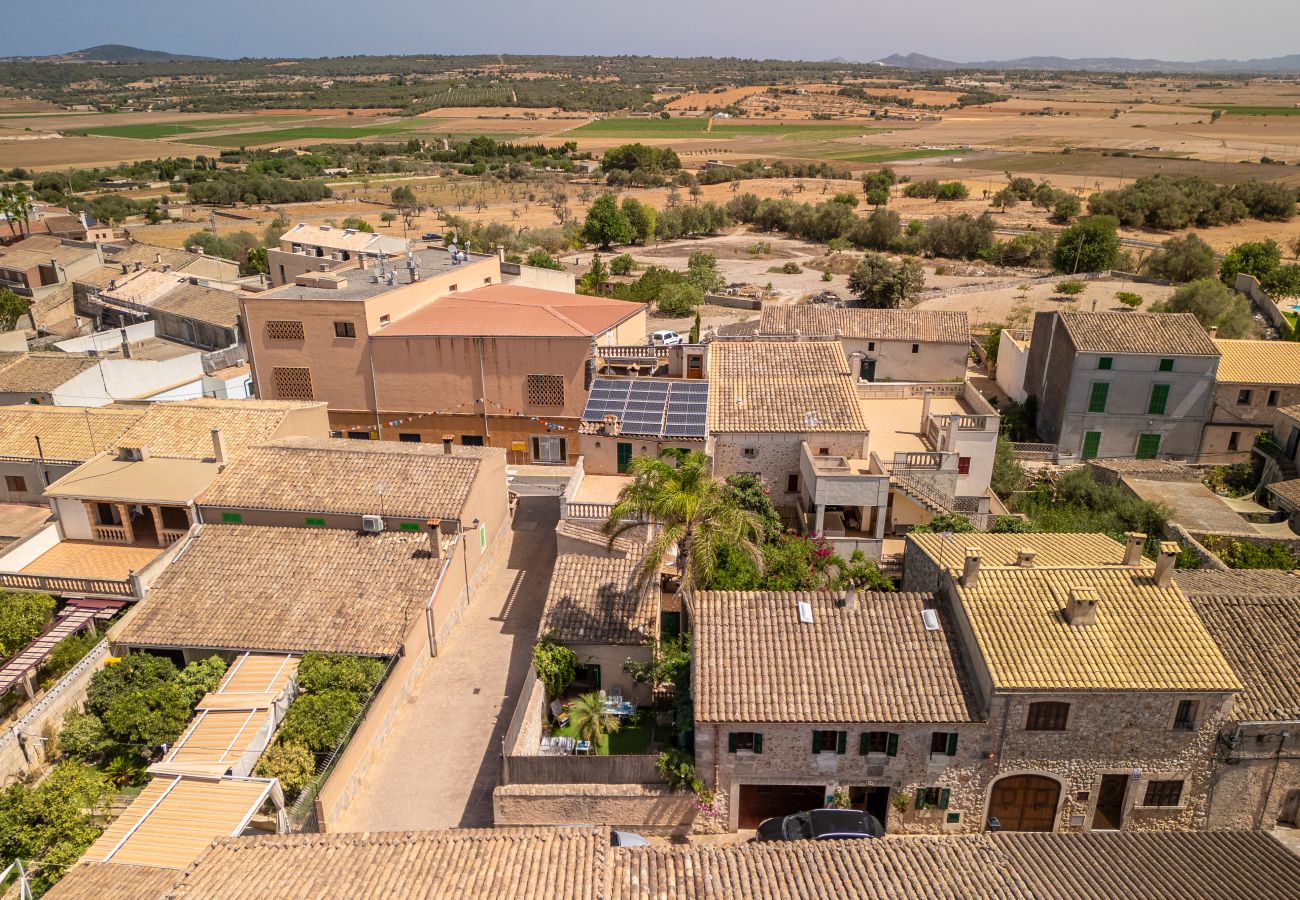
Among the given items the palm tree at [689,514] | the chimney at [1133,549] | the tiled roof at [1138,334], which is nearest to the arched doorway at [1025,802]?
the chimney at [1133,549]

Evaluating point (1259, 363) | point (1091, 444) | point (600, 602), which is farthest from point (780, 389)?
point (1259, 363)

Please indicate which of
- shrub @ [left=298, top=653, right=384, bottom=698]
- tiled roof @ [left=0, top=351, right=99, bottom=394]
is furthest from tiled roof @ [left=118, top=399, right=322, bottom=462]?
tiled roof @ [left=0, top=351, right=99, bottom=394]

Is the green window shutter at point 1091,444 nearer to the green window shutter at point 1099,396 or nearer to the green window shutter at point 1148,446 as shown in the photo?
the green window shutter at point 1099,396

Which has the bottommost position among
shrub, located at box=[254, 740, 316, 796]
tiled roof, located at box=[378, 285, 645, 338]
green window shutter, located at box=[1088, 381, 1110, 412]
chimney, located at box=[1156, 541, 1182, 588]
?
shrub, located at box=[254, 740, 316, 796]

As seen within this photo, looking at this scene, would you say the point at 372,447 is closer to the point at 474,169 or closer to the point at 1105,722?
the point at 1105,722

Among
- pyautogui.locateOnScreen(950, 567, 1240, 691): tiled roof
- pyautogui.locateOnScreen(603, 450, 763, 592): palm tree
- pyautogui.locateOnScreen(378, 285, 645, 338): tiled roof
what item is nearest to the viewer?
pyautogui.locateOnScreen(950, 567, 1240, 691): tiled roof

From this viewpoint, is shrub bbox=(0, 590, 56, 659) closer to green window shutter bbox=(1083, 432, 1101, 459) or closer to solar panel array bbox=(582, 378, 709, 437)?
solar panel array bbox=(582, 378, 709, 437)
